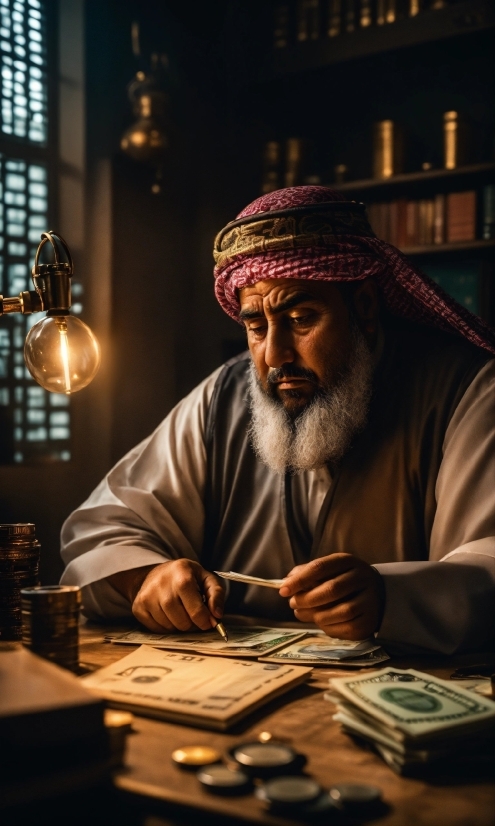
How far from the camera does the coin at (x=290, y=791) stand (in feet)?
2.99

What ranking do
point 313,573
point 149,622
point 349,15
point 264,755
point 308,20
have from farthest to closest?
point 308,20, point 349,15, point 149,622, point 313,573, point 264,755

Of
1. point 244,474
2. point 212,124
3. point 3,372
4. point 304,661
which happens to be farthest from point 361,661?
point 212,124

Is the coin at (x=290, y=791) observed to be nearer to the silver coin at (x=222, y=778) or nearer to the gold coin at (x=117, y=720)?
the silver coin at (x=222, y=778)

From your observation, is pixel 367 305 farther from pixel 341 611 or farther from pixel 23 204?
pixel 23 204

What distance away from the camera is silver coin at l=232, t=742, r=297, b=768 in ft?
3.30

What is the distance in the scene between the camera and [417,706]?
116cm

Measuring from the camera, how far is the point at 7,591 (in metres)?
1.73

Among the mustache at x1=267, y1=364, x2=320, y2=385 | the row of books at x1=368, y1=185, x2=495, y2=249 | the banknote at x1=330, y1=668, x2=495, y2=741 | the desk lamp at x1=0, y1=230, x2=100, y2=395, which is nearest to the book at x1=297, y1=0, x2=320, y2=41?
the row of books at x1=368, y1=185, x2=495, y2=249

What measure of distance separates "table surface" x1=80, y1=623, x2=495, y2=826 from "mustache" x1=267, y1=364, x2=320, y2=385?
1.10 meters

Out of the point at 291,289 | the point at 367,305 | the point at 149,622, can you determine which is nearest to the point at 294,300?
the point at 291,289

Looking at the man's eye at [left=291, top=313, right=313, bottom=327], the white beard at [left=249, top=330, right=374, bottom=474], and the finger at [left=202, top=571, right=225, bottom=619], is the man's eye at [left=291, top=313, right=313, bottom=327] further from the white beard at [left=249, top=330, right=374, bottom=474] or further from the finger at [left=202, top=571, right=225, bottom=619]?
the finger at [left=202, top=571, right=225, bottom=619]

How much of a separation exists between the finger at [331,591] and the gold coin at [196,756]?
22.0 inches

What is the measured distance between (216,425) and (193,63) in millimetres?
3103

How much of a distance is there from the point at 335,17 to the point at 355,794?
432 centimetres
